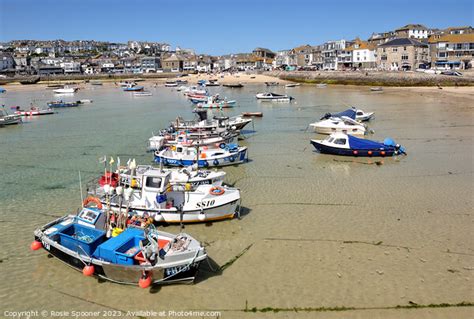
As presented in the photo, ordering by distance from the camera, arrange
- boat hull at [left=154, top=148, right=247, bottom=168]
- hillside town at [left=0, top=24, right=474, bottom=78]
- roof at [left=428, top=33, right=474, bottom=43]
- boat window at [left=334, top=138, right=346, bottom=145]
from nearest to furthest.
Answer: boat hull at [left=154, top=148, right=247, bottom=168]
boat window at [left=334, top=138, right=346, bottom=145]
roof at [left=428, top=33, right=474, bottom=43]
hillside town at [left=0, top=24, right=474, bottom=78]

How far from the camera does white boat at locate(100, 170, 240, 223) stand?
14742mm

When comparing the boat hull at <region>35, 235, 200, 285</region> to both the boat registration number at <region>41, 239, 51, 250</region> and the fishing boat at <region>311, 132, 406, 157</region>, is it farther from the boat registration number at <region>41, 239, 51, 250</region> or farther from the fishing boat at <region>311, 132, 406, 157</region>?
the fishing boat at <region>311, 132, 406, 157</region>

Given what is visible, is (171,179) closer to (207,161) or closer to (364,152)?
(207,161)

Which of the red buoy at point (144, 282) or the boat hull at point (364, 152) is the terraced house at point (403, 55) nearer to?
the boat hull at point (364, 152)

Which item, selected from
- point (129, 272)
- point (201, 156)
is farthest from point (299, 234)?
point (201, 156)

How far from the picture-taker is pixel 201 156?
2314cm

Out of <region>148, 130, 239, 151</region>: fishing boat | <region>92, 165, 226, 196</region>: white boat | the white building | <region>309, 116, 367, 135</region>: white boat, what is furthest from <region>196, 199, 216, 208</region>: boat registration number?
the white building

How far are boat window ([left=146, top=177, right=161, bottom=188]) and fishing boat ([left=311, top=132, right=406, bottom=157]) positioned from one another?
46.7 feet

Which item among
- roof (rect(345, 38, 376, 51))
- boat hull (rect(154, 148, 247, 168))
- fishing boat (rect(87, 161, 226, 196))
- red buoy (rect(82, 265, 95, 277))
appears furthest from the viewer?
roof (rect(345, 38, 376, 51))

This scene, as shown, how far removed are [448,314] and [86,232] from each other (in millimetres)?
10962

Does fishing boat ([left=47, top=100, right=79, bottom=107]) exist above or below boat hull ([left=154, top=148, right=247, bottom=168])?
above

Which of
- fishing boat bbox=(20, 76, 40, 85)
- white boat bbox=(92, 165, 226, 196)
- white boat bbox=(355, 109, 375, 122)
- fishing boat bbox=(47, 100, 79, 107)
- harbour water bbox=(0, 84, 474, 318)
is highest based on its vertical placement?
fishing boat bbox=(20, 76, 40, 85)

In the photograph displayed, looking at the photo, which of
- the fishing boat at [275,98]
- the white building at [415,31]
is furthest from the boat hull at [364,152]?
the white building at [415,31]

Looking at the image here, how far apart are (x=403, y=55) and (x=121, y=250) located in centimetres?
11425
